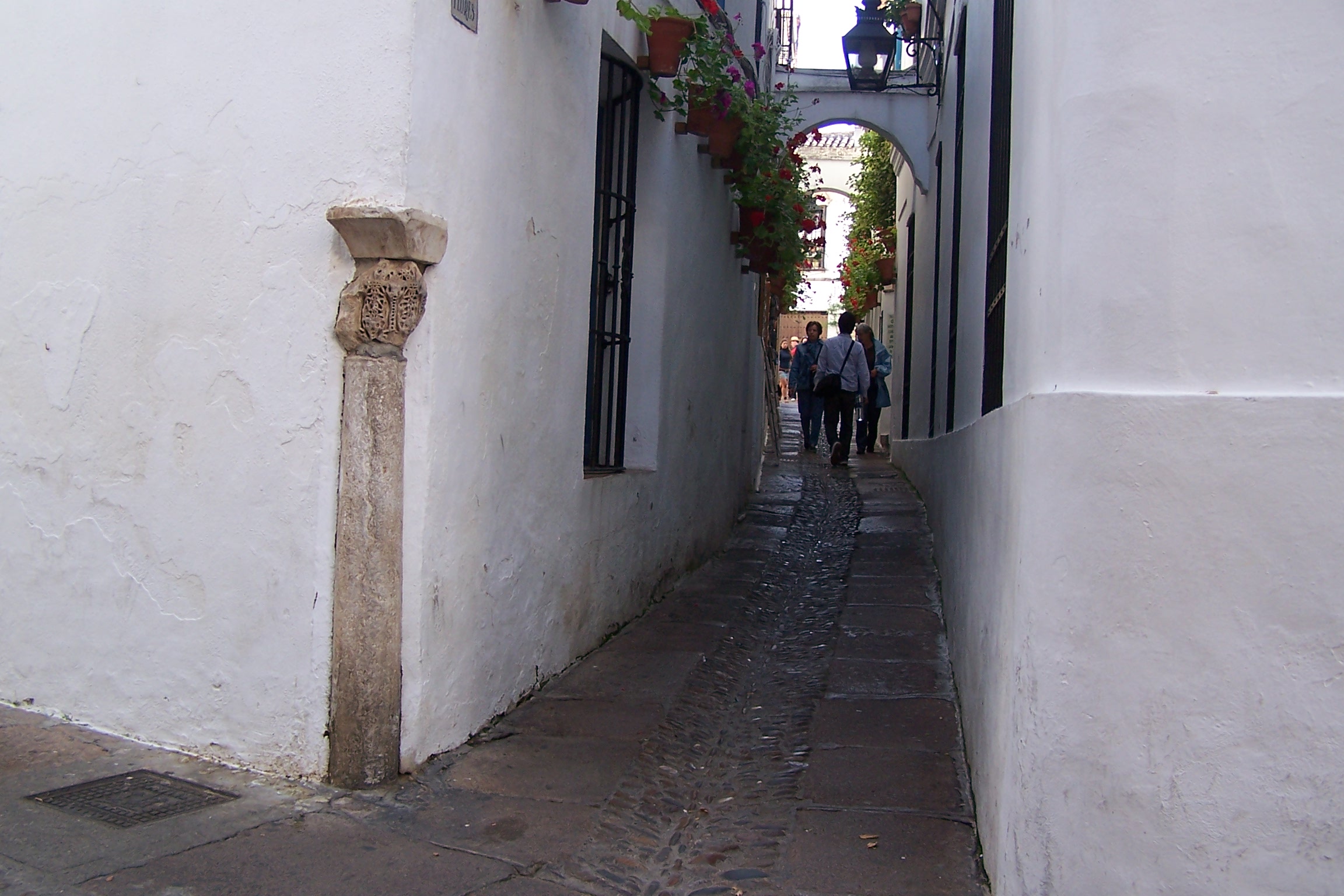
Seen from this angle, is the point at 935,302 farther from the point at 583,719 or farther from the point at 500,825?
the point at 500,825

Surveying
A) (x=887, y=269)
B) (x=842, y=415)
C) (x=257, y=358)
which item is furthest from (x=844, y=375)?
(x=257, y=358)

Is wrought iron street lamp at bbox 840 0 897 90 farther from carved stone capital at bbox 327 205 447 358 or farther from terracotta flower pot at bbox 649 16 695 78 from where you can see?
carved stone capital at bbox 327 205 447 358

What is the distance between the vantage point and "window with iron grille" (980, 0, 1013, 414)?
4035mm

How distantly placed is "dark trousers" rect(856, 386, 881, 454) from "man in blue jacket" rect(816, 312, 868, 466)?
5.72ft

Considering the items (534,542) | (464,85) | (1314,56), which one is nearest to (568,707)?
(534,542)

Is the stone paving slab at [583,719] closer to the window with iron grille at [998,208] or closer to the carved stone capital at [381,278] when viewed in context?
the carved stone capital at [381,278]

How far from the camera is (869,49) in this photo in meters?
10.6

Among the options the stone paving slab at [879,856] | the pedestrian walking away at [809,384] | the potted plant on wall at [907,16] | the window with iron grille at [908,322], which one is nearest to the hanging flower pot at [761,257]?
the potted plant on wall at [907,16]

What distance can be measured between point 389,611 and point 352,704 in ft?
1.03

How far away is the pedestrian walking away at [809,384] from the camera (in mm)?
14070

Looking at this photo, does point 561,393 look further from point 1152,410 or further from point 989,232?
point 1152,410

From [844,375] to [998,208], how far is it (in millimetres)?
8626

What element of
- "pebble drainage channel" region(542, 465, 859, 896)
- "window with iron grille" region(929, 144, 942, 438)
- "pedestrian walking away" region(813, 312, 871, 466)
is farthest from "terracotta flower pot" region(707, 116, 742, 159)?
"pedestrian walking away" region(813, 312, 871, 466)

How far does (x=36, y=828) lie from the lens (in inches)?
132
